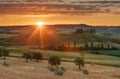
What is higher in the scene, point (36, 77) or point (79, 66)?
point (36, 77)

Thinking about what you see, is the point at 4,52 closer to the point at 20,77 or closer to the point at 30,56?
the point at 30,56

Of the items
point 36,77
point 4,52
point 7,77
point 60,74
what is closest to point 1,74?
point 7,77

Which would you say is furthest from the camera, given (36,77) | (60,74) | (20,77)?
(60,74)

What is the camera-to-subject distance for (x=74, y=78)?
57.9 metres

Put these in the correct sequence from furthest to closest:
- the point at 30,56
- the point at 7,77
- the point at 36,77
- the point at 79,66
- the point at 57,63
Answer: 1. the point at 30,56
2. the point at 79,66
3. the point at 57,63
4. the point at 36,77
5. the point at 7,77

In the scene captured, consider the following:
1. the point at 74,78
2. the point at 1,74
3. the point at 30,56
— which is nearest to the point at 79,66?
the point at 30,56

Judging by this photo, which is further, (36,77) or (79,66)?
(79,66)

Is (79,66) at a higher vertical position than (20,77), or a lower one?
lower

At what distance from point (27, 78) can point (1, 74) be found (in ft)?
13.8

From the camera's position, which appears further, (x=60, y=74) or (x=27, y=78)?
(x=60, y=74)

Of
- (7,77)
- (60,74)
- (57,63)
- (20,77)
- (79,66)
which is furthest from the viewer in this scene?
(79,66)

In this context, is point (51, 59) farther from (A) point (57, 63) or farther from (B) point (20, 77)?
(B) point (20, 77)

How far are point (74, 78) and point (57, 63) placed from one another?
1523 inches

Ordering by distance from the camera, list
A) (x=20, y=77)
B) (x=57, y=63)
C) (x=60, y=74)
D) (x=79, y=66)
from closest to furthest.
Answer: (x=20, y=77) < (x=60, y=74) < (x=57, y=63) < (x=79, y=66)
